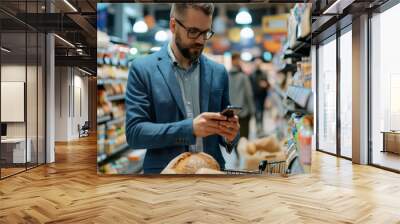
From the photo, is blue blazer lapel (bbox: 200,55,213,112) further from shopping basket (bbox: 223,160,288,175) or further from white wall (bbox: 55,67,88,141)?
white wall (bbox: 55,67,88,141)

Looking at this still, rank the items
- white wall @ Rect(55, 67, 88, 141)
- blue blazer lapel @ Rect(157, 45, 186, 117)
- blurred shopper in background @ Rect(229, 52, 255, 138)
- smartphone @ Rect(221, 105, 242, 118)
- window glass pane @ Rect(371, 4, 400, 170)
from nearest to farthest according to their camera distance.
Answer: blue blazer lapel @ Rect(157, 45, 186, 117) < smartphone @ Rect(221, 105, 242, 118) < blurred shopper in background @ Rect(229, 52, 255, 138) < window glass pane @ Rect(371, 4, 400, 170) < white wall @ Rect(55, 67, 88, 141)

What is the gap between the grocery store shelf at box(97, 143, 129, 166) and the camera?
616 cm

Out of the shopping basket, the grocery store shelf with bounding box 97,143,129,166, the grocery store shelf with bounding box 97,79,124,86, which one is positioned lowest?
the shopping basket

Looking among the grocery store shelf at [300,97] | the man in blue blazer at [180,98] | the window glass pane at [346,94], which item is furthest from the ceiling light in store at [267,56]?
the window glass pane at [346,94]

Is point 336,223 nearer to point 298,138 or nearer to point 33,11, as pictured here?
point 298,138

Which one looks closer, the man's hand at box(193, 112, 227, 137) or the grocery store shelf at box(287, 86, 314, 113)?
the man's hand at box(193, 112, 227, 137)

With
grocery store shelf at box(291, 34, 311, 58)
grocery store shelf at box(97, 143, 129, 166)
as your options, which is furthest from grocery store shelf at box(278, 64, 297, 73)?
grocery store shelf at box(97, 143, 129, 166)

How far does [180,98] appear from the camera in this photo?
5965 mm

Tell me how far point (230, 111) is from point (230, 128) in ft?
0.85

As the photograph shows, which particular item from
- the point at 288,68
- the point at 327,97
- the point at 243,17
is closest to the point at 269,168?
the point at 288,68

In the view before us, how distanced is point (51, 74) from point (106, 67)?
2.99 metres

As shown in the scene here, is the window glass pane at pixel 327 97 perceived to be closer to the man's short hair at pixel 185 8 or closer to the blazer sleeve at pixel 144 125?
the man's short hair at pixel 185 8

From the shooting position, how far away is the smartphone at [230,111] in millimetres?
6066

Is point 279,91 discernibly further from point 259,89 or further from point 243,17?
point 243,17
